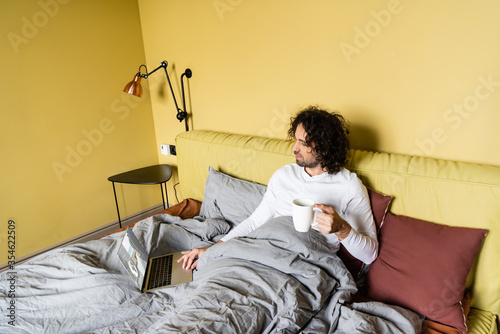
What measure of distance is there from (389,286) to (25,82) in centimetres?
260

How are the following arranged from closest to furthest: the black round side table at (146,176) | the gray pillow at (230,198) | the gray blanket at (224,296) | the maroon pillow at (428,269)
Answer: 1. the gray blanket at (224,296)
2. the maroon pillow at (428,269)
3. the gray pillow at (230,198)
4. the black round side table at (146,176)

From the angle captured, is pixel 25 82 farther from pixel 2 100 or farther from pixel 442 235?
pixel 442 235

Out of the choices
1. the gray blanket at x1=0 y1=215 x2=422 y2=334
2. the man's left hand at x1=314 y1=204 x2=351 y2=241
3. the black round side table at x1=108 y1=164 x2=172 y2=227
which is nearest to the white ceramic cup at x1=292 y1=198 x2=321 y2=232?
the man's left hand at x1=314 y1=204 x2=351 y2=241

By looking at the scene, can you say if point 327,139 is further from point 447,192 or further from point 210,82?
point 210,82

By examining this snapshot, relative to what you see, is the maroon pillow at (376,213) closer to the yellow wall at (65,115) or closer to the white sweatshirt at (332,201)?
the white sweatshirt at (332,201)

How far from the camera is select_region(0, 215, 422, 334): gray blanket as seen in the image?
97 cm

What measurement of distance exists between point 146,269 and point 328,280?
0.81 metres

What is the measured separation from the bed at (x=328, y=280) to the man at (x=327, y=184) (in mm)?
86

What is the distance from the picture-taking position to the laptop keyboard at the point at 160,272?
132 centimetres

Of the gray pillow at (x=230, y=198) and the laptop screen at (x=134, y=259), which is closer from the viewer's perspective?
the laptop screen at (x=134, y=259)

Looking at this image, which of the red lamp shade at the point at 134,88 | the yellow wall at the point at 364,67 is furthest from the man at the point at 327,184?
the red lamp shade at the point at 134,88

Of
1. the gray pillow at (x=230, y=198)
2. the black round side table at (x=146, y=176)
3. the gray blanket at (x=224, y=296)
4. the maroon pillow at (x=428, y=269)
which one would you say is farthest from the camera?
the black round side table at (x=146, y=176)

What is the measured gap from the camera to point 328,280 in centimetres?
110

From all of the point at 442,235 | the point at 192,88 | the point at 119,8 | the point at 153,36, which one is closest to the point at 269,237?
the point at 442,235
